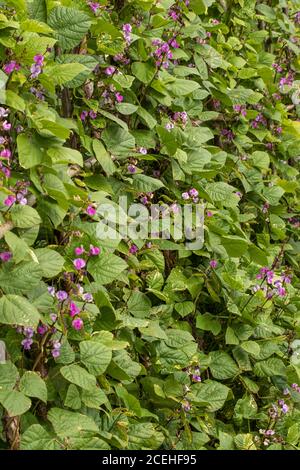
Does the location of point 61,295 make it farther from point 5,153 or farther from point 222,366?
point 222,366

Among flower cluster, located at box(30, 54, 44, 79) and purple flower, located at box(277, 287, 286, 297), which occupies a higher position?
flower cluster, located at box(30, 54, 44, 79)

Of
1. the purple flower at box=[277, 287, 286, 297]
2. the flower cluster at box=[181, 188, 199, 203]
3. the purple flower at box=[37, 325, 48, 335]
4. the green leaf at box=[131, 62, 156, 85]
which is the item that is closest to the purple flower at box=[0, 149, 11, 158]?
the purple flower at box=[37, 325, 48, 335]

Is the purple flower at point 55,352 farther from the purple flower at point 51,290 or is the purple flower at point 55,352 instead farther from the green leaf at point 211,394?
the green leaf at point 211,394

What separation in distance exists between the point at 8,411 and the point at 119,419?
443 mm

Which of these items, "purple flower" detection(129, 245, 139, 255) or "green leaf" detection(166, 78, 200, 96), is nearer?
"purple flower" detection(129, 245, 139, 255)

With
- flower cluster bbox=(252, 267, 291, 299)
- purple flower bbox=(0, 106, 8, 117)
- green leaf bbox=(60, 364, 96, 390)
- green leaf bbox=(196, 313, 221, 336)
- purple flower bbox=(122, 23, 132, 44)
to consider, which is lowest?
green leaf bbox=(196, 313, 221, 336)

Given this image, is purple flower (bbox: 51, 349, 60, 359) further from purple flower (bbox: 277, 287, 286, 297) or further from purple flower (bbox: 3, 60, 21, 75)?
purple flower (bbox: 277, 287, 286, 297)

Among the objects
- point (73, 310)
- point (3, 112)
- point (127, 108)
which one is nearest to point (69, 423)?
point (73, 310)

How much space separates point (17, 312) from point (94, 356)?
0.31 meters

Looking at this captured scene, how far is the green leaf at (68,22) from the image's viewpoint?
2.09 metres

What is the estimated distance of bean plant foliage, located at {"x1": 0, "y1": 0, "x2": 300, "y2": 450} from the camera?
1.83 metres

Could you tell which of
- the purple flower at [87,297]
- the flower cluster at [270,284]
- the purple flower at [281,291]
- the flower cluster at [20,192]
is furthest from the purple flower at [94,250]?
the purple flower at [281,291]

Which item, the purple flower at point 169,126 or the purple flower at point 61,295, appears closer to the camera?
the purple flower at point 61,295

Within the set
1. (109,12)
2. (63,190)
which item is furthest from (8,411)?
(109,12)
